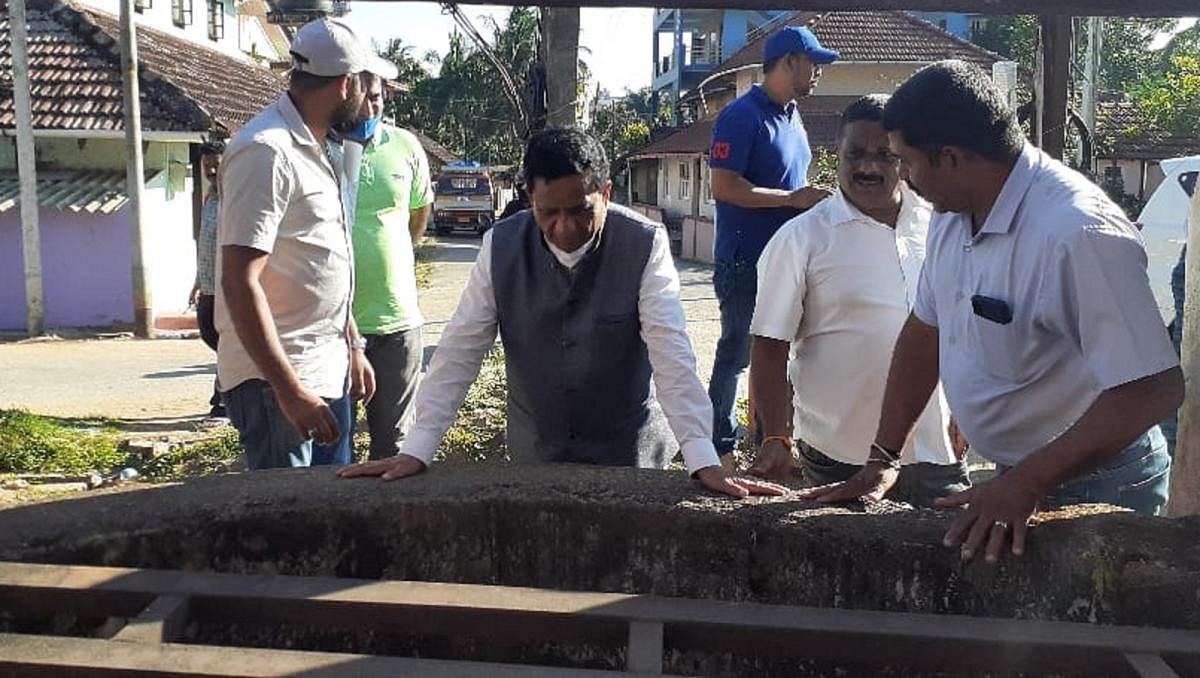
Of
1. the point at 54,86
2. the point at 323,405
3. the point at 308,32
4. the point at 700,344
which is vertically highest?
the point at 54,86

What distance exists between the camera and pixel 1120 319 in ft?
6.40

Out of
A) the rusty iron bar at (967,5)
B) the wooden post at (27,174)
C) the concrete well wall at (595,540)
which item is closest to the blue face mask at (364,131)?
the concrete well wall at (595,540)

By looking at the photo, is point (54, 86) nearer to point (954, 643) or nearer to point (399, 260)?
point (399, 260)

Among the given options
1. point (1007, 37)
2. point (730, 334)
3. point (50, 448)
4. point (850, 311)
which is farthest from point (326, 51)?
point (1007, 37)

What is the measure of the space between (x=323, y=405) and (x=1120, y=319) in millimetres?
1785

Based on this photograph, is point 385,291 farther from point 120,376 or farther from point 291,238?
point 120,376

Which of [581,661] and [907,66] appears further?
[907,66]

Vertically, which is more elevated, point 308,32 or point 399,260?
point 308,32

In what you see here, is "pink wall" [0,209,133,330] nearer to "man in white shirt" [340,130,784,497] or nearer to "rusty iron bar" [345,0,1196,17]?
"man in white shirt" [340,130,784,497]

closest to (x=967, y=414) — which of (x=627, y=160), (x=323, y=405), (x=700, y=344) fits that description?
(x=323, y=405)

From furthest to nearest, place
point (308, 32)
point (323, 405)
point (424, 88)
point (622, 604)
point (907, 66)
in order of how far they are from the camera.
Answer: point (424, 88) → point (907, 66) → point (308, 32) → point (323, 405) → point (622, 604)

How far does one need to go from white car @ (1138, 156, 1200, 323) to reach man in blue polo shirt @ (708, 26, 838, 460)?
3.36 meters

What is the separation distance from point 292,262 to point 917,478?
1.77 metres

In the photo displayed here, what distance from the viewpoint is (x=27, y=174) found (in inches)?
466
